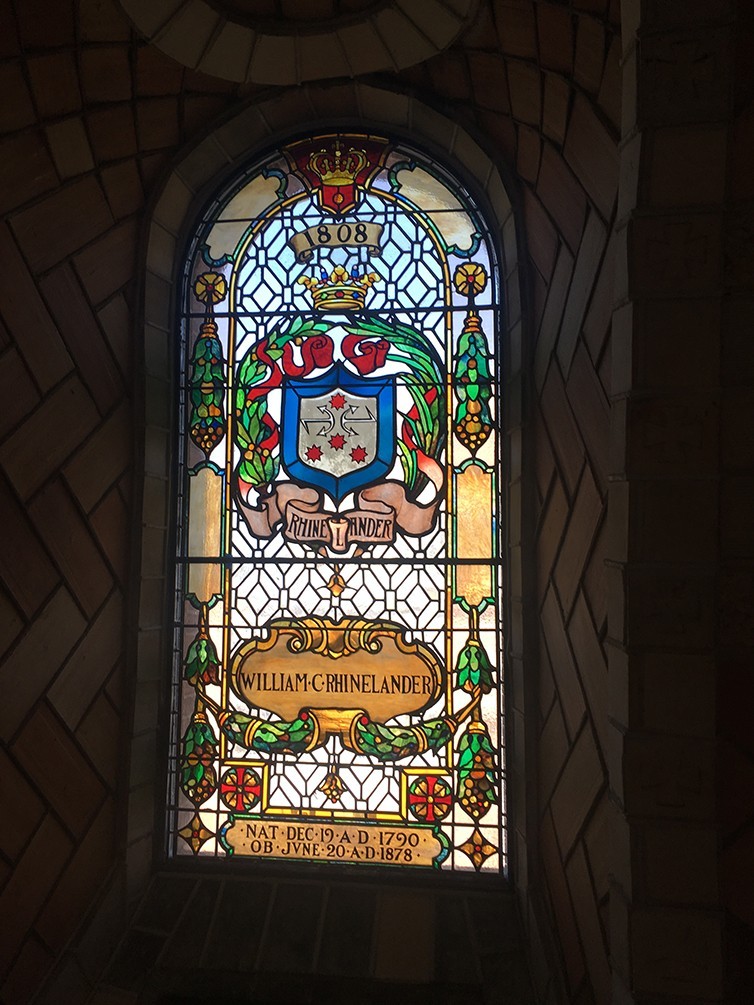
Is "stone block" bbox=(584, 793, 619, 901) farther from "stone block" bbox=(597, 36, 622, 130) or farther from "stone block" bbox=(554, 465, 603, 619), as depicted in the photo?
"stone block" bbox=(597, 36, 622, 130)

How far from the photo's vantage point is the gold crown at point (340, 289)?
2145mm

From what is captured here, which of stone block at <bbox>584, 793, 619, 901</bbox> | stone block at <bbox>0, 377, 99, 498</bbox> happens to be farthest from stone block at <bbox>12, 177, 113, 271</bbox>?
stone block at <bbox>584, 793, 619, 901</bbox>

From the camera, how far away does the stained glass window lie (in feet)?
6.47

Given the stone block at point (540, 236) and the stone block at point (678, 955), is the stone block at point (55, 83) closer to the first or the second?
the stone block at point (540, 236)

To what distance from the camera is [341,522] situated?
2055mm

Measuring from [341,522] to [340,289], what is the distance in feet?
2.31

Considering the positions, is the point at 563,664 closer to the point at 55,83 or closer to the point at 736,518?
the point at 736,518

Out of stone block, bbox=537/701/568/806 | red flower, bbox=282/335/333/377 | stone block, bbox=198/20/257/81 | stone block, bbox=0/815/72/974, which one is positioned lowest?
stone block, bbox=0/815/72/974

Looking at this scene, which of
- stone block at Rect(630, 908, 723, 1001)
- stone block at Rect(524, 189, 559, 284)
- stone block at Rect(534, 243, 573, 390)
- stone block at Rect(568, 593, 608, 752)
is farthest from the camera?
stone block at Rect(524, 189, 559, 284)

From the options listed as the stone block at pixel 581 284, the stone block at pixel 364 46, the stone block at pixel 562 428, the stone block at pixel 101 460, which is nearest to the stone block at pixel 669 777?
the stone block at pixel 562 428

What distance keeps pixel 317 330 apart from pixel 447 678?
1.08m

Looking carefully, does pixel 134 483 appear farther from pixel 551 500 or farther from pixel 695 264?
pixel 695 264

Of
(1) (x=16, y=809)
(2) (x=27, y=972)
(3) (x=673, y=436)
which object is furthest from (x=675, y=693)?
(2) (x=27, y=972)

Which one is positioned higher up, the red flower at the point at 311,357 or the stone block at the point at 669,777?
the red flower at the point at 311,357
